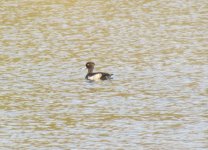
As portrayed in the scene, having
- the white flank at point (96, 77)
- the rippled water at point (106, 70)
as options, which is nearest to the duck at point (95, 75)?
the white flank at point (96, 77)

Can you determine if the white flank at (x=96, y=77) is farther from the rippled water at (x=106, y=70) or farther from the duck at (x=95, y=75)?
the rippled water at (x=106, y=70)

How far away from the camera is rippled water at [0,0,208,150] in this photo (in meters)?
23.3

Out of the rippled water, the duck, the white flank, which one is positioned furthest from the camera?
the white flank

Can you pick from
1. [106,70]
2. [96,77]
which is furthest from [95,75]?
[106,70]

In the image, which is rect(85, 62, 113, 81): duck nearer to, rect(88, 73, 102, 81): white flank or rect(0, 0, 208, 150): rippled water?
rect(88, 73, 102, 81): white flank

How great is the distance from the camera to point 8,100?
28094 millimetres

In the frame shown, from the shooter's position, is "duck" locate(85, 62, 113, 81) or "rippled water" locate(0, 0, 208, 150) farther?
"duck" locate(85, 62, 113, 81)

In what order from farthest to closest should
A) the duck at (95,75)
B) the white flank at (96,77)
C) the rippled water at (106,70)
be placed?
the white flank at (96,77)
the duck at (95,75)
the rippled water at (106,70)

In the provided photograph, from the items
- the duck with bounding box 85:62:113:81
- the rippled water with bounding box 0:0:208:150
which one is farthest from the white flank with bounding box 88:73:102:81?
the rippled water with bounding box 0:0:208:150

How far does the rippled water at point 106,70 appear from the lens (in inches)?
918

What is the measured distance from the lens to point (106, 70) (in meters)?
33.5

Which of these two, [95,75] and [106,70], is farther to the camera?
[106,70]

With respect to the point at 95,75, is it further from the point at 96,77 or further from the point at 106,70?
the point at 106,70

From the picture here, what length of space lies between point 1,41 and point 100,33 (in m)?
4.38
